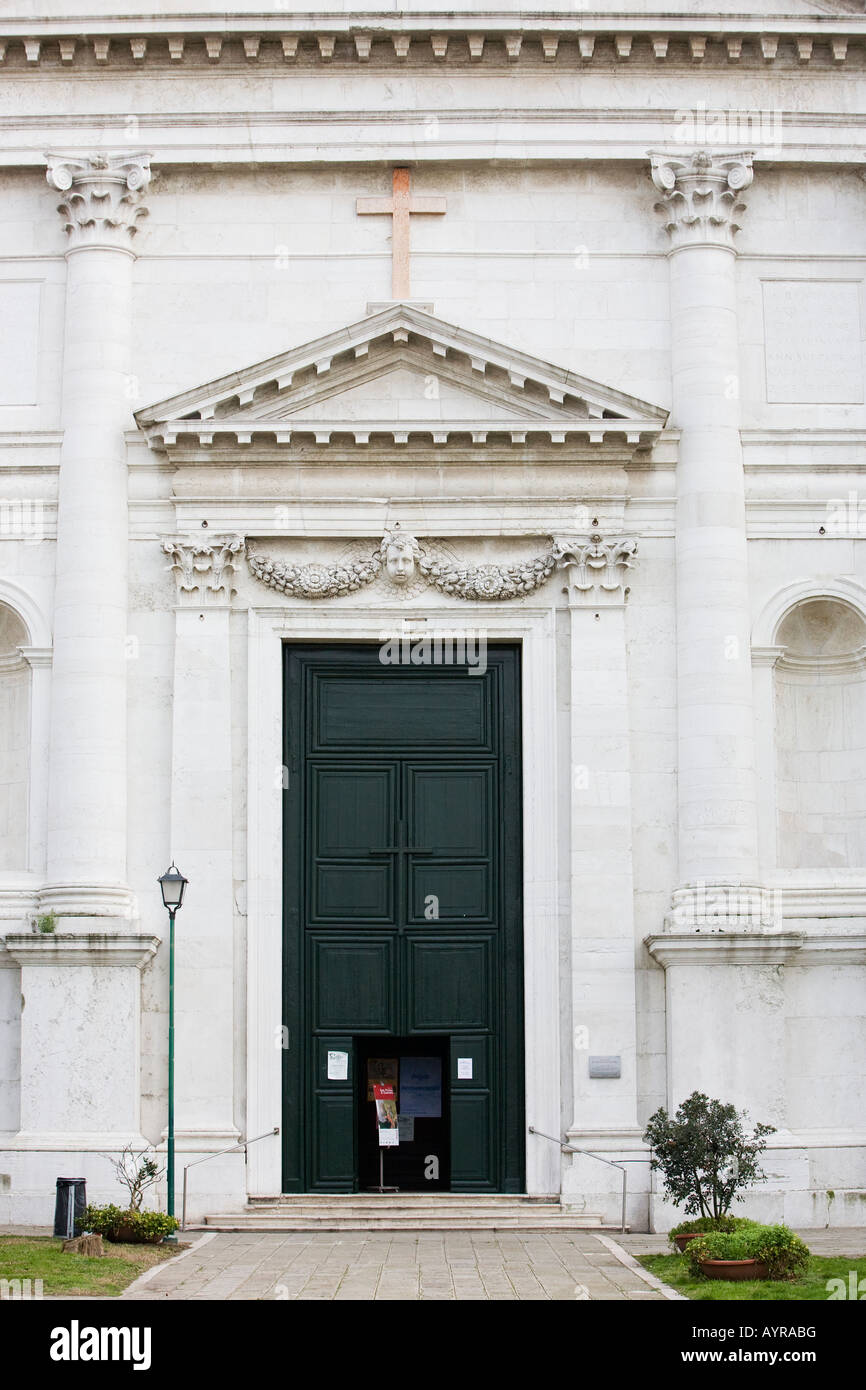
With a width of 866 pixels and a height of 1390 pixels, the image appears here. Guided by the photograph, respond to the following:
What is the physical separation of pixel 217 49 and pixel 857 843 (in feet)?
46.0

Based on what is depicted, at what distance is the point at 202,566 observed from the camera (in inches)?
1105

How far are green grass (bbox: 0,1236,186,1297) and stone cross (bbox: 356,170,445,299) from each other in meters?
13.5

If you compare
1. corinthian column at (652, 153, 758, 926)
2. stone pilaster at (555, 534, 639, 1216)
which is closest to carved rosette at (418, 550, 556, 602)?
stone pilaster at (555, 534, 639, 1216)

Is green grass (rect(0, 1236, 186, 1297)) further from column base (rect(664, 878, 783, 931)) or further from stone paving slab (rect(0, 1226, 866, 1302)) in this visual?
Answer: column base (rect(664, 878, 783, 931))

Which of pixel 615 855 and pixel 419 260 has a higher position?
pixel 419 260

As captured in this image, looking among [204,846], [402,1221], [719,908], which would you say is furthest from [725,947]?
[204,846]

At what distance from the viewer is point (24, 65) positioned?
29375mm

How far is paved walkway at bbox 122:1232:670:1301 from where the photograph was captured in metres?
19.6

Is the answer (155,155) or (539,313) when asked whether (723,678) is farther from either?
(155,155)

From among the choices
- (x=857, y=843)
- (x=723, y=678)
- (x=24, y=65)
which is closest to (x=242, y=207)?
(x=24, y=65)

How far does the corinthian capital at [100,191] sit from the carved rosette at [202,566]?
4.40 metres

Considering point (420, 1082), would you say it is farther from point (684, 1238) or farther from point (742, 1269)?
point (742, 1269)

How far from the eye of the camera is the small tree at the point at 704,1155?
2280 cm

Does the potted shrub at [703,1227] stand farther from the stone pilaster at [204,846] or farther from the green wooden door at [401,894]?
the stone pilaster at [204,846]
